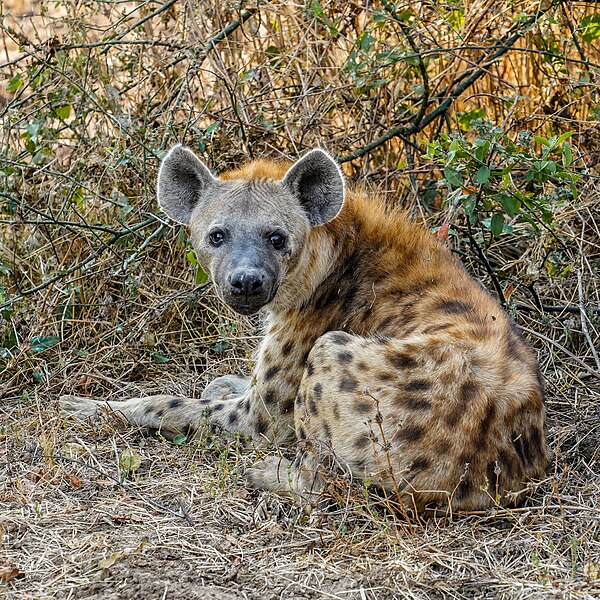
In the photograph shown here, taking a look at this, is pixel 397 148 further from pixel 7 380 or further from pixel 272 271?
pixel 7 380

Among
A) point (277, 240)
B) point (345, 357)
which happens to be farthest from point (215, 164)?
point (345, 357)

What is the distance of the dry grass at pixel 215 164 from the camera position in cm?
388

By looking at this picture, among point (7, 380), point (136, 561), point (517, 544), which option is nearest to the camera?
point (136, 561)

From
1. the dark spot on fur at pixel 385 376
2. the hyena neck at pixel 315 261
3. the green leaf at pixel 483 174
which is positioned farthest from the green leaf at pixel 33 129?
the dark spot on fur at pixel 385 376

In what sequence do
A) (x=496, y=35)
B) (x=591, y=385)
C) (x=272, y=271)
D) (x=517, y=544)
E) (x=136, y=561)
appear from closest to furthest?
(x=136, y=561) → (x=517, y=544) → (x=272, y=271) → (x=591, y=385) → (x=496, y=35)

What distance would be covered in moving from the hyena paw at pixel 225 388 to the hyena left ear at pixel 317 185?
893 millimetres

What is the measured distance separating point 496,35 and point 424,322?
A: 2.27m

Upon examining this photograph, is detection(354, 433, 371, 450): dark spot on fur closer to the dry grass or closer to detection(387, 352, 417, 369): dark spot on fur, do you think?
detection(387, 352, 417, 369): dark spot on fur

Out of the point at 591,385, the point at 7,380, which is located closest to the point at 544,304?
the point at 591,385

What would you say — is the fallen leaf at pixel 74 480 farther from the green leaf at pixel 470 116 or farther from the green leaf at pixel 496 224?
the green leaf at pixel 470 116

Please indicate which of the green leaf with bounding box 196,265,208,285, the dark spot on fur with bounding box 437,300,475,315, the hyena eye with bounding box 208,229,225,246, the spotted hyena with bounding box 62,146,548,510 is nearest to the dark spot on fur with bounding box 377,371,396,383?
the spotted hyena with bounding box 62,146,548,510

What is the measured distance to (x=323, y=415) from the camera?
→ 10.8ft

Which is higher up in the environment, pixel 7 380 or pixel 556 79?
pixel 556 79

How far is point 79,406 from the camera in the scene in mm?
4242
